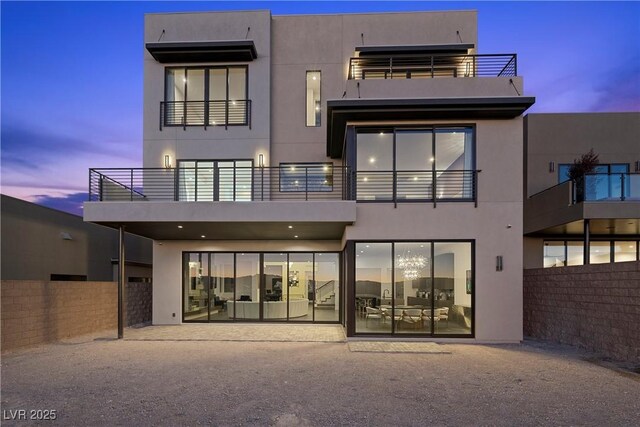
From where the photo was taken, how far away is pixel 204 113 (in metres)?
13.3

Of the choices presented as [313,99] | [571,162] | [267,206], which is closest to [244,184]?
[267,206]

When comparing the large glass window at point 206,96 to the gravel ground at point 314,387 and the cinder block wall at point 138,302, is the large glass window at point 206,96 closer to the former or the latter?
the cinder block wall at point 138,302

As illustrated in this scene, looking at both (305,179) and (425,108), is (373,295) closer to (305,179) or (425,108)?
(305,179)

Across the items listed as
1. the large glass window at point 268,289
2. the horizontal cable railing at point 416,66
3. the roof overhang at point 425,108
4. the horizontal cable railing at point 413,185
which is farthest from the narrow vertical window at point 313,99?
the large glass window at point 268,289

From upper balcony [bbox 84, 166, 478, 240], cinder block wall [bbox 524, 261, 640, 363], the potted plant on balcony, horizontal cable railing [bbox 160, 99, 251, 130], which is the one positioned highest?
horizontal cable railing [bbox 160, 99, 251, 130]

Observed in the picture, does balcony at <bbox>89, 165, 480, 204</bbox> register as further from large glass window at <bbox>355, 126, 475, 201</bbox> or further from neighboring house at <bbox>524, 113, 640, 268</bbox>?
neighboring house at <bbox>524, 113, 640, 268</bbox>

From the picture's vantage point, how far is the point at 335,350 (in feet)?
29.5

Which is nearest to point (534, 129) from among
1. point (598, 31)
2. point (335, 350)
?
point (335, 350)

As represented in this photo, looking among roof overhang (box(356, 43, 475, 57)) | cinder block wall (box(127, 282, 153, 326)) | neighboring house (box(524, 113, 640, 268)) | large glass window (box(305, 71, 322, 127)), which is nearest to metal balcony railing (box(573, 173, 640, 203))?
neighboring house (box(524, 113, 640, 268))

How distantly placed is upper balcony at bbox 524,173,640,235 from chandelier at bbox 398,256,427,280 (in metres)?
5.95

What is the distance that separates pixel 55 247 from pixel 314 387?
14195 millimetres

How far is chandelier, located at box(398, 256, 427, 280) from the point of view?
398 inches

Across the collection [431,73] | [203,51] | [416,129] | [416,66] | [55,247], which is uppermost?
[203,51]

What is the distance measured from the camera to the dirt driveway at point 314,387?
4926 mm
